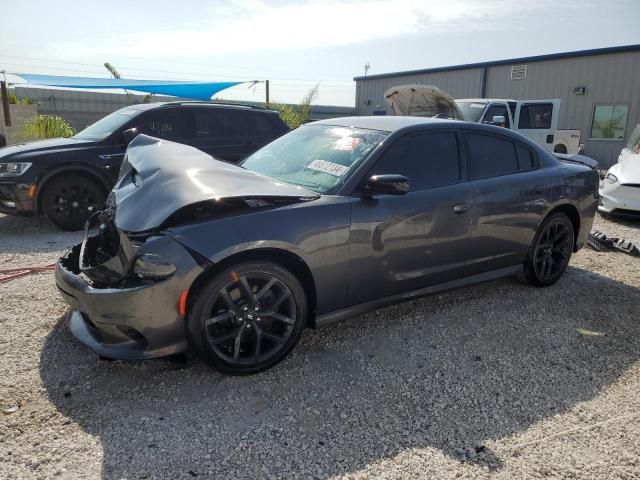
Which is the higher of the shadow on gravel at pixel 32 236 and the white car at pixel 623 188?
the white car at pixel 623 188

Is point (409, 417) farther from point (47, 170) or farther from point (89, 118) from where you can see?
point (89, 118)

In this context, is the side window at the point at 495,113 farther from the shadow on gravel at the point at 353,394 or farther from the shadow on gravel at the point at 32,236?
the shadow on gravel at the point at 32,236

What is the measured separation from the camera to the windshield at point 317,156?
3.31m

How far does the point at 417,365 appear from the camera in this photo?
3.11m

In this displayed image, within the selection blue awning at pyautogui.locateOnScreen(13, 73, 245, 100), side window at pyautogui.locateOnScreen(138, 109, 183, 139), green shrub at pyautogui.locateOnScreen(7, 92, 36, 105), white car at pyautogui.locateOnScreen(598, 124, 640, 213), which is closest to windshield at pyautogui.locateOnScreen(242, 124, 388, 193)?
side window at pyautogui.locateOnScreen(138, 109, 183, 139)

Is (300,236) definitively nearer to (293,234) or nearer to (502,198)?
(293,234)

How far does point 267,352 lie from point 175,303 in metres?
0.66

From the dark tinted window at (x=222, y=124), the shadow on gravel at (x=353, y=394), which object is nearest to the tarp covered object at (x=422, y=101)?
the dark tinted window at (x=222, y=124)

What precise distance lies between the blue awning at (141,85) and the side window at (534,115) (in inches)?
320

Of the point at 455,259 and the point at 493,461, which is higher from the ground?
the point at 455,259

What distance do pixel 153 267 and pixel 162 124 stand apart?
4767 millimetres

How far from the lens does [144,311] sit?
8.39 ft

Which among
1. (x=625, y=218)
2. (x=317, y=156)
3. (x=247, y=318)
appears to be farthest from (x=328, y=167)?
(x=625, y=218)

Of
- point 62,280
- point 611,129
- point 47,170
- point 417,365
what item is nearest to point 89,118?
point 47,170
